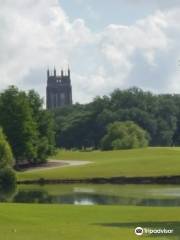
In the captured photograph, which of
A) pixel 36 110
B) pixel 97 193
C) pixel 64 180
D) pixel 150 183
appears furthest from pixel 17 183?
pixel 36 110

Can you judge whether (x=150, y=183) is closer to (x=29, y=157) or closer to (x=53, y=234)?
(x=29, y=157)

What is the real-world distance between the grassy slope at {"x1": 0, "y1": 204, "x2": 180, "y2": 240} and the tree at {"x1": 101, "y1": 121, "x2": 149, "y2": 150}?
87467 millimetres

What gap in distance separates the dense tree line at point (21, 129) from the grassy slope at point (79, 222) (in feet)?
191

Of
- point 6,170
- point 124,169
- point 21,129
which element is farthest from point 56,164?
point 6,170

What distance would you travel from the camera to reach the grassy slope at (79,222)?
2169cm

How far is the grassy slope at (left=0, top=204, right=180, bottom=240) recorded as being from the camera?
21688 millimetres

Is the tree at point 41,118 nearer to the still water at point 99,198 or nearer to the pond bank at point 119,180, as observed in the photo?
the pond bank at point 119,180

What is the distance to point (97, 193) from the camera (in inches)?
2258

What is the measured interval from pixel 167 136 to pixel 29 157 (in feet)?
257

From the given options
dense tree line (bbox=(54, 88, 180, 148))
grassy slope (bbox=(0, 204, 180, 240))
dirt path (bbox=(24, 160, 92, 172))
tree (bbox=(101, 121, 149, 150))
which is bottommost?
grassy slope (bbox=(0, 204, 180, 240))

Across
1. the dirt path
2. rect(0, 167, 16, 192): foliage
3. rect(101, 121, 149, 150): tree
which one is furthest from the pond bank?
rect(101, 121, 149, 150): tree

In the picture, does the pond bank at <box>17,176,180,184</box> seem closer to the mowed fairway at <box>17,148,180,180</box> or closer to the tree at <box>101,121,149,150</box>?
the mowed fairway at <box>17,148,180,180</box>

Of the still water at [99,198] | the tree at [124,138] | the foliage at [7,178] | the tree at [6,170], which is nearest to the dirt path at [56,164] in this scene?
the tree at [6,170]

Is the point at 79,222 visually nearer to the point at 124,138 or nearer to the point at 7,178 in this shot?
the point at 7,178
